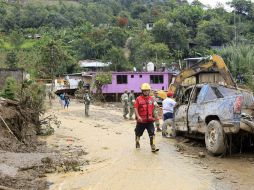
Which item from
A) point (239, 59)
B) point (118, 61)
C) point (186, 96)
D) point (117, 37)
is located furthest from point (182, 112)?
point (117, 37)

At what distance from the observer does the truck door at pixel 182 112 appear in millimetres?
12359

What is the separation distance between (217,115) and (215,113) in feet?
0.35

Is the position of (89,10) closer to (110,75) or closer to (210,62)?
(110,75)

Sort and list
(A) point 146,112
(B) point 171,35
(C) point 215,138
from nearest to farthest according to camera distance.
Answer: (C) point 215,138
(A) point 146,112
(B) point 171,35

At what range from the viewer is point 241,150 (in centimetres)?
1069

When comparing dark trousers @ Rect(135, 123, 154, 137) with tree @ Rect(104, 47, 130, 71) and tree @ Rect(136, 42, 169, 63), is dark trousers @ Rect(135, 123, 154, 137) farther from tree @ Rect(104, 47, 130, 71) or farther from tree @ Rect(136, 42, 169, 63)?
tree @ Rect(136, 42, 169, 63)

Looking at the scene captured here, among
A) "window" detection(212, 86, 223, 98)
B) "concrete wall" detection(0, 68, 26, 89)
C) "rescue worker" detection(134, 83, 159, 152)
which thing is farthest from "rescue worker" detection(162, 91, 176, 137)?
"concrete wall" detection(0, 68, 26, 89)

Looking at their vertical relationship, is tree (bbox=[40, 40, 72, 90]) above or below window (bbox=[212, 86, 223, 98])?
above

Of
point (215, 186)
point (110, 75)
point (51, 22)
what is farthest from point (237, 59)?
point (51, 22)

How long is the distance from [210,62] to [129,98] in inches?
389

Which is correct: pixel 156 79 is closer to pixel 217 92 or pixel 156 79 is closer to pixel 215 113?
pixel 217 92

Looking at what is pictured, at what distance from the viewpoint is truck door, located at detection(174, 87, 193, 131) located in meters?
12.4

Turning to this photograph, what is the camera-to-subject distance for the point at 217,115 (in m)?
10.1

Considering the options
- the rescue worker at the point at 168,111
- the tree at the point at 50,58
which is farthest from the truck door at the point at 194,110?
the tree at the point at 50,58
